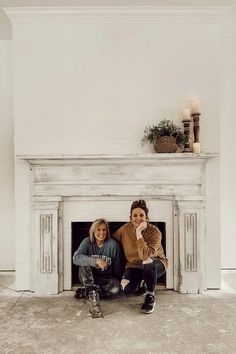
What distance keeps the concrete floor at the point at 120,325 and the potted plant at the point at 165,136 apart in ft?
4.43

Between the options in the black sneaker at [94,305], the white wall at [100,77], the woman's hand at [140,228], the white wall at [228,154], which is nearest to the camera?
the black sneaker at [94,305]

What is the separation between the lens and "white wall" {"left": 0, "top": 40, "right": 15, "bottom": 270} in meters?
3.54

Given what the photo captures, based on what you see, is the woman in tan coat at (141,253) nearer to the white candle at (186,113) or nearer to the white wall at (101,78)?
the white wall at (101,78)

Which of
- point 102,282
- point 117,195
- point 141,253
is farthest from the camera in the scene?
point 117,195

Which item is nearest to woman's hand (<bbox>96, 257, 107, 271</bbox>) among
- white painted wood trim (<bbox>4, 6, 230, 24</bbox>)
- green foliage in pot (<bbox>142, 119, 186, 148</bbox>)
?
green foliage in pot (<bbox>142, 119, 186, 148</bbox>)

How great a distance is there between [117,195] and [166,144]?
2.15 feet

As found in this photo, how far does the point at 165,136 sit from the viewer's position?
2.88m

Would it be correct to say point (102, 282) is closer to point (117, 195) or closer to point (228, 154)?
point (117, 195)

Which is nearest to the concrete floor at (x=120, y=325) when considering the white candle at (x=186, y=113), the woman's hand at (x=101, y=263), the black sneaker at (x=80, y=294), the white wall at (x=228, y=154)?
the black sneaker at (x=80, y=294)

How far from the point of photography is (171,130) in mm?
2916

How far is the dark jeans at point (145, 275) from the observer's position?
2.64 meters

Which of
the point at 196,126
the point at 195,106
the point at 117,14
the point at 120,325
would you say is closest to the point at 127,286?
the point at 120,325

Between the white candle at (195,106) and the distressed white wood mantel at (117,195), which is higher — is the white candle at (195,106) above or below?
above

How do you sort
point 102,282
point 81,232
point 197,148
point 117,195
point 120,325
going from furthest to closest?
point 81,232 → point 117,195 → point 197,148 → point 102,282 → point 120,325
